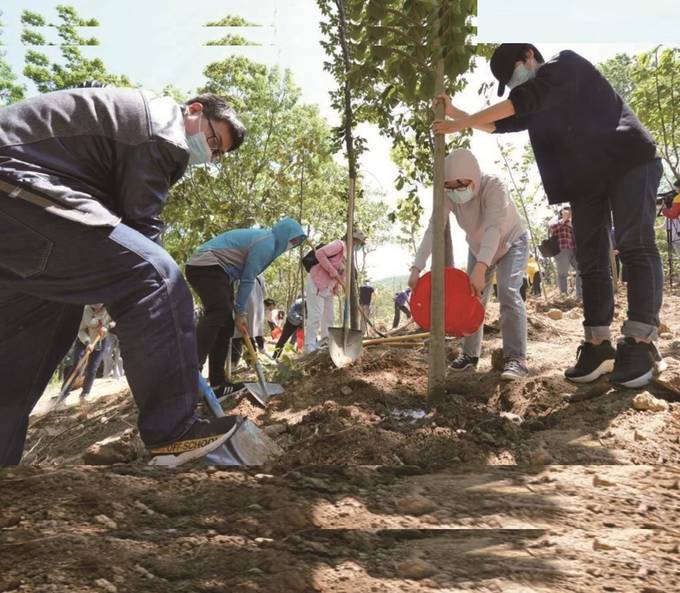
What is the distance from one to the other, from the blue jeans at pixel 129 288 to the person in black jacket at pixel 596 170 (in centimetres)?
171

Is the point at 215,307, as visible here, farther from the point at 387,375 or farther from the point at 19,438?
the point at 19,438

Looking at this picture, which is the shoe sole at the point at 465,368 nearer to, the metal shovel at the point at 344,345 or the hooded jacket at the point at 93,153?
the metal shovel at the point at 344,345

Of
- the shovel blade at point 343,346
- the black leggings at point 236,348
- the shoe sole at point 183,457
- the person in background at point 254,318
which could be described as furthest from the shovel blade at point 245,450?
the person in background at point 254,318

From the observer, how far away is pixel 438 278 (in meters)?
3.05

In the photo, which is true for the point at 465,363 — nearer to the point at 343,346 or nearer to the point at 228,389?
the point at 343,346

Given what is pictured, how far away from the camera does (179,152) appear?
69.0 inches

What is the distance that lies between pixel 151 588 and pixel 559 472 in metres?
1.35

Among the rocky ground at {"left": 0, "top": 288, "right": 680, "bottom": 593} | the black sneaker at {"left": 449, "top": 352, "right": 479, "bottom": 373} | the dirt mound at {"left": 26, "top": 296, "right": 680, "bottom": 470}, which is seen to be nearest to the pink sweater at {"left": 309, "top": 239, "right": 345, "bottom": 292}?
the dirt mound at {"left": 26, "top": 296, "right": 680, "bottom": 470}

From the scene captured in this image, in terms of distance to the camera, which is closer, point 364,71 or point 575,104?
point 575,104

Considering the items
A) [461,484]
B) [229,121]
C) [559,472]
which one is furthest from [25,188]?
[559,472]

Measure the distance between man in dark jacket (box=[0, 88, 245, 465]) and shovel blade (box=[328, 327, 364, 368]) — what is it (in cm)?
316

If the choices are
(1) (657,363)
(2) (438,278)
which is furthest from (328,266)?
(1) (657,363)

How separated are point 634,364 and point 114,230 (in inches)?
87.4

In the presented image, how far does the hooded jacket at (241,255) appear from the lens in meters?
4.40
